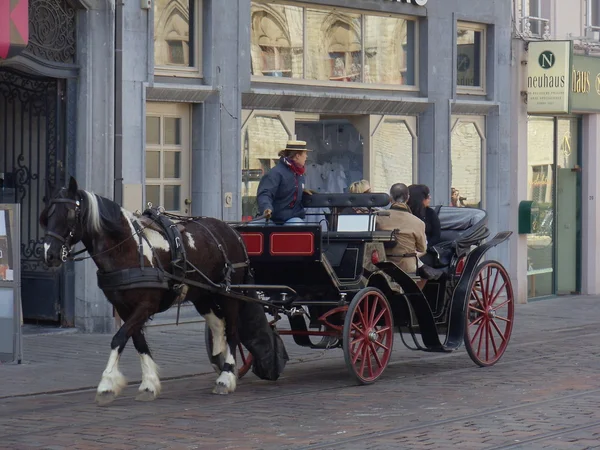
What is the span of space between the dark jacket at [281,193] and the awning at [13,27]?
3475 millimetres

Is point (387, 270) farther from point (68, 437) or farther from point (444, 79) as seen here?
point (444, 79)

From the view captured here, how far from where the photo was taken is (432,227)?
40.8 ft

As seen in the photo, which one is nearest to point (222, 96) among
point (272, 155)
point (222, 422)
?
point (272, 155)

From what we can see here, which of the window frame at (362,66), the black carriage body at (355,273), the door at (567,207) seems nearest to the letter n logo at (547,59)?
the door at (567,207)

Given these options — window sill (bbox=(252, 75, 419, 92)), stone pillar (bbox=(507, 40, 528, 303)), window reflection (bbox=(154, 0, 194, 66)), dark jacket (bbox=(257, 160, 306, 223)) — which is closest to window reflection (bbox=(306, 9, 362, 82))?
window sill (bbox=(252, 75, 419, 92))

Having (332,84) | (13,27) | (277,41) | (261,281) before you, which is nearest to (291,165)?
(261,281)

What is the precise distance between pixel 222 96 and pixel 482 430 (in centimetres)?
837

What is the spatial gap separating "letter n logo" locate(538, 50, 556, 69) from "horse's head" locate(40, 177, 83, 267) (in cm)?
1166

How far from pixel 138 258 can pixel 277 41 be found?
7.69m

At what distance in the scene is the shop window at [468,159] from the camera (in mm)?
19703

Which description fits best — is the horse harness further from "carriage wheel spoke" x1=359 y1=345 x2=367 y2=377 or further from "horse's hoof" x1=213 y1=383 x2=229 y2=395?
"carriage wheel spoke" x1=359 y1=345 x2=367 y2=377

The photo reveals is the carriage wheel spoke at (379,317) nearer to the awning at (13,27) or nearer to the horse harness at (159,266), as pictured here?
the horse harness at (159,266)

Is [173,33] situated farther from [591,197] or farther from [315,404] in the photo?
[591,197]

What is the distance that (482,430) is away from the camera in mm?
8594
